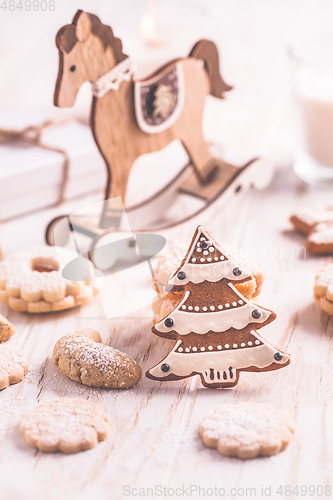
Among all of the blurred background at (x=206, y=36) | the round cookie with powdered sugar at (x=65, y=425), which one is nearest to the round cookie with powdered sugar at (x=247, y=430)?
the round cookie with powdered sugar at (x=65, y=425)

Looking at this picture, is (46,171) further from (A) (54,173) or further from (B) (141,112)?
(B) (141,112)

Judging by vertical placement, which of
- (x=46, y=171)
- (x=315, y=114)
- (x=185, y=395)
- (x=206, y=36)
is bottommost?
(x=185, y=395)

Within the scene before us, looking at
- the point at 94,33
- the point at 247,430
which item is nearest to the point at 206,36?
the point at 94,33

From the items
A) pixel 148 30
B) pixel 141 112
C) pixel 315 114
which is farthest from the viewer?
pixel 148 30

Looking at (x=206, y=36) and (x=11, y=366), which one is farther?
(x=206, y=36)

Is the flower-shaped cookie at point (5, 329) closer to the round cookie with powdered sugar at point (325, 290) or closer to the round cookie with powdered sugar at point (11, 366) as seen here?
the round cookie with powdered sugar at point (11, 366)

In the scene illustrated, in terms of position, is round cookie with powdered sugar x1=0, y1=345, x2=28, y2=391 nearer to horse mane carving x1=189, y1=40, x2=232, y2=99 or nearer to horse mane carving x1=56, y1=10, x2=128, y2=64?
horse mane carving x1=56, y1=10, x2=128, y2=64

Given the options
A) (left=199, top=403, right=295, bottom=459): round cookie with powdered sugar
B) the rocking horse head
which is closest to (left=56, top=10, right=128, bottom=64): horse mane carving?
the rocking horse head
